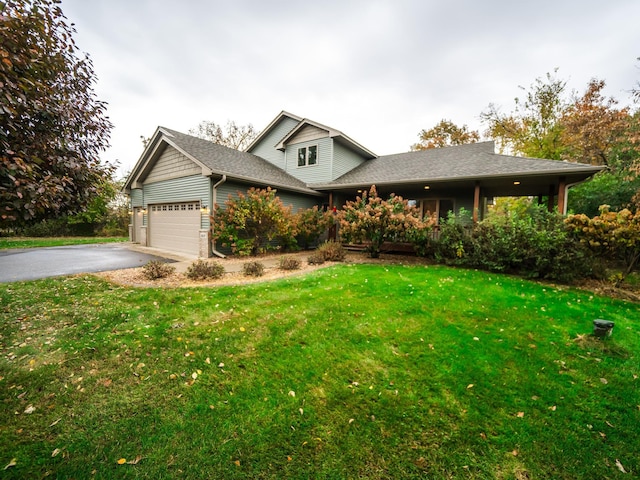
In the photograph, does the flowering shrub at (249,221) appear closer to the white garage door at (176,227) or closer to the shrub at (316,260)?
the white garage door at (176,227)

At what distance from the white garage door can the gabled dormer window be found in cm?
654

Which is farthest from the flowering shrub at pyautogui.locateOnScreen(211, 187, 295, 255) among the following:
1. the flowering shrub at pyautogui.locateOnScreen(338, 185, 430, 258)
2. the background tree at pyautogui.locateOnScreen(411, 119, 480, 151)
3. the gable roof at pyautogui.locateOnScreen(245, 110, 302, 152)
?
the background tree at pyautogui.locateOnScreen(411, 119, 480, 151)

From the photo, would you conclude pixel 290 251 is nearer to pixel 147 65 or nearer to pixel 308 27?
pixel 308 27

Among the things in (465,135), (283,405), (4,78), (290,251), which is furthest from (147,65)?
(465,135)

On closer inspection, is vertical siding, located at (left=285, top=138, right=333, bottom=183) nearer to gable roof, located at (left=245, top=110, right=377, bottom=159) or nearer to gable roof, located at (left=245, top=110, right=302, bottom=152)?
gable roof, located at (left=245, top=110, right=377, bottom=159)

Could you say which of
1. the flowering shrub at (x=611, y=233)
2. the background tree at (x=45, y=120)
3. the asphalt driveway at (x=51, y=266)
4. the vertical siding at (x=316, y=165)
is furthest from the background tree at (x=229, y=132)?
the flowering shrub at (x=611, y=233)

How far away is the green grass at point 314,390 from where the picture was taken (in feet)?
5.98

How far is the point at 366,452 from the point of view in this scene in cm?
188

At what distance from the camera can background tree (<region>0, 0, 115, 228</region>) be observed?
2.55 metres

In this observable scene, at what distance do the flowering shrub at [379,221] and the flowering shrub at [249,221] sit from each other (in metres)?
2.55

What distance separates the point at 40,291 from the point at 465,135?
96.0 feet

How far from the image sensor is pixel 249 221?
32.4 ft

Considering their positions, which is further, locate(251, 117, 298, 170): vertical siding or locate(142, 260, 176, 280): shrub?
locate(251, 117, 298, 170): vertical siding

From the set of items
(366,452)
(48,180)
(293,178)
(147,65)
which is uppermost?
(147,65)
